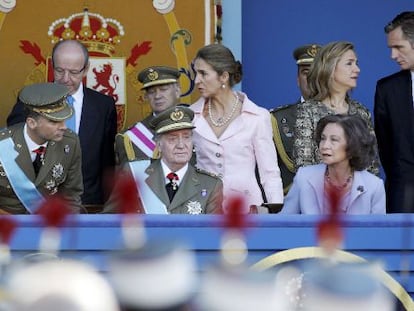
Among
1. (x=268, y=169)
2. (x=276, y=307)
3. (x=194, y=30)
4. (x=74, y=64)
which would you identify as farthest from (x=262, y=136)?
(x=276, y=307)

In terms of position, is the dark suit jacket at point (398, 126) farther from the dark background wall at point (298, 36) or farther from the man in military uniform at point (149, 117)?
the dark background wall at point (298, 36)

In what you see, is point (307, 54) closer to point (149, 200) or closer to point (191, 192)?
point (191, 192)

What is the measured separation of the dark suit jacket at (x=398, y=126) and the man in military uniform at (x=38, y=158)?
57.8 inches

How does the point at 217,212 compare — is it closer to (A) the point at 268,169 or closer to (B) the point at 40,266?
(A) the point at 268,169

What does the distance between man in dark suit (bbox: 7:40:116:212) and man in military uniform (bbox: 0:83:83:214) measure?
58 cm

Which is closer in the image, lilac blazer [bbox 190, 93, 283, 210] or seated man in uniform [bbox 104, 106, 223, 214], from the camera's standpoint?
seated man in uniform [bbox 104, 106, 223, 214]

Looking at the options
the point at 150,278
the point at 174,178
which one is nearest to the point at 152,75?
the point at 174,178

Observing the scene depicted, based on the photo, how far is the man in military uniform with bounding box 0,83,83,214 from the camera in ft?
16.5

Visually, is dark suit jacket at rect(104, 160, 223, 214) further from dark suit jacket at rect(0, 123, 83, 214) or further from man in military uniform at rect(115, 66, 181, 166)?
man in military uniform at rect(115, 66, 181, 166)

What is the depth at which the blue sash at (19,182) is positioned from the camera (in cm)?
501

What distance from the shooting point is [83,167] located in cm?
589

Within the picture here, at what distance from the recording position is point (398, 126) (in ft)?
18.4

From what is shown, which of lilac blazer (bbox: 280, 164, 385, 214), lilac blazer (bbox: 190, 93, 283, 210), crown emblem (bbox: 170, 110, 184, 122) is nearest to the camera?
lilac blazer (bbox: 280, 164, 385, 214)

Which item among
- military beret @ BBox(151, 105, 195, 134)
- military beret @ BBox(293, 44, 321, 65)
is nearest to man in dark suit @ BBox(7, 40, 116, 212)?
military beret @ BBox(151, 105, 195, 134)
